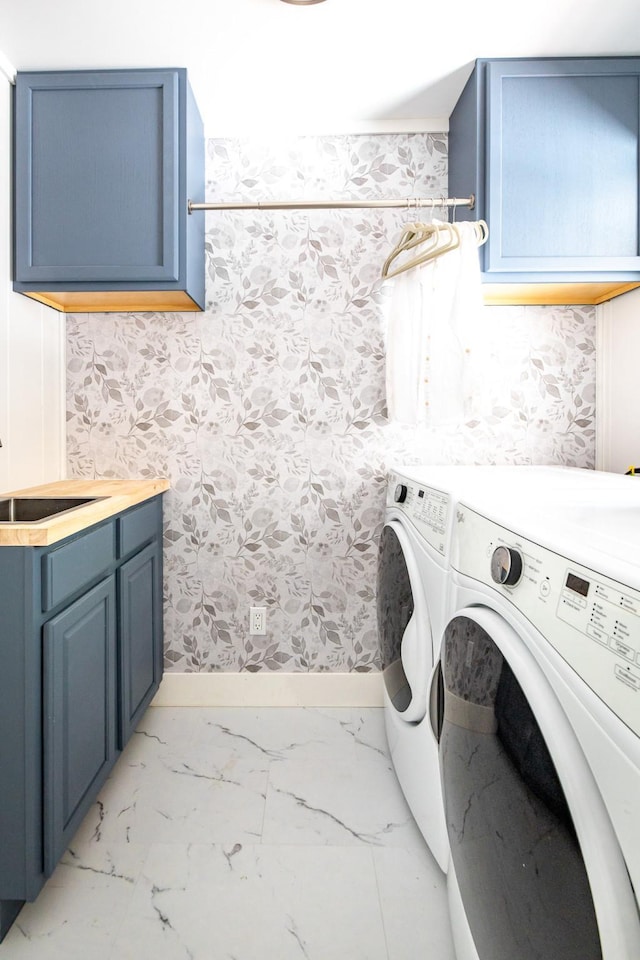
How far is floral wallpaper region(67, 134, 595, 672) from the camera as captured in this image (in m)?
2.31

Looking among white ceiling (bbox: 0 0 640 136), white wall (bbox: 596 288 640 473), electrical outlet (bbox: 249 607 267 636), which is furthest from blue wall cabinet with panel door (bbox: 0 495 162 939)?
white wall (bbox: 596 288 640 473)

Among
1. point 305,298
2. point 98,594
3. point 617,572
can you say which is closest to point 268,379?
point 305,298

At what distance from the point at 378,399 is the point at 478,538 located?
132 centimetres

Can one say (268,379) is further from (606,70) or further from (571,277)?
(606,70)

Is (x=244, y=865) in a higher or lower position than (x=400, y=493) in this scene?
lower

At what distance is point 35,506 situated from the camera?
1.83m

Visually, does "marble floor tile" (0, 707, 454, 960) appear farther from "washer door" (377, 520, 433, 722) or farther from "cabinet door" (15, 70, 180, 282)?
"cabinet door" (15, 70, 180, 282)

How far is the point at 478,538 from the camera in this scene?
1.09m

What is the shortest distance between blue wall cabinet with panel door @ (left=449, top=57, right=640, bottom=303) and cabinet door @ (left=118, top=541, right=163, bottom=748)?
158cm

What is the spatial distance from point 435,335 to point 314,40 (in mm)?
981

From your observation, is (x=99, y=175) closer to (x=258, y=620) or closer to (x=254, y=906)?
(x=258, y=620)

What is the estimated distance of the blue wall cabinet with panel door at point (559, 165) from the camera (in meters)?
1.93

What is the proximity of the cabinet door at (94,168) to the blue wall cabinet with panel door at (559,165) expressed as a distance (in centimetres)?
105

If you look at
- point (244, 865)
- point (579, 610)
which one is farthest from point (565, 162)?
point (244, 865)
